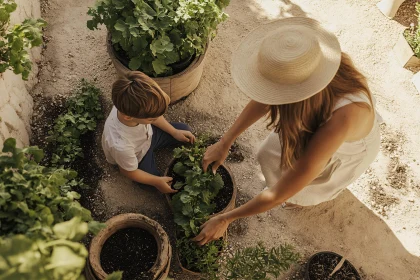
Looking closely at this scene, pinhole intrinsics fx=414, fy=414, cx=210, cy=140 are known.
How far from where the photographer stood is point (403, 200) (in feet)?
10.8

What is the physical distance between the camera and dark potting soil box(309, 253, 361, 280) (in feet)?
9.03

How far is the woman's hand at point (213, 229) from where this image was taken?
7.98 feet

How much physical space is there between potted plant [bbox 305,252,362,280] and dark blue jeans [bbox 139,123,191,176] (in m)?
1.26

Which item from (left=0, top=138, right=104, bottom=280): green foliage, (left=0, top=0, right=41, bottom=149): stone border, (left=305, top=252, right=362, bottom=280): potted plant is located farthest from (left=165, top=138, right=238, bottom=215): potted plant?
(left=0, top=0, right=41, bottom=149): stone border

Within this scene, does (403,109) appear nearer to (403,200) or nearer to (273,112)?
(403,200)

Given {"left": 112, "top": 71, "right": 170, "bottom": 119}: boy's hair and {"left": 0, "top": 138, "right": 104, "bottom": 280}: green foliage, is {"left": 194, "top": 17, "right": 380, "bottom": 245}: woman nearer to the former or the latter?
{"left": 112, "top": 71, "right": 170, "bottom": 119}: boy's hair

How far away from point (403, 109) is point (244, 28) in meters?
1.68

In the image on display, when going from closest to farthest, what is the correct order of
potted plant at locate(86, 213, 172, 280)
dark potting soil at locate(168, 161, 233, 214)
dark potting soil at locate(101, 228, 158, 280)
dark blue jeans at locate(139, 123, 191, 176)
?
potted plant at locate(86, 213, 172, 280) → dark potting soil at locate(101, 228, 158, 280) → dark potting soil at locate(168, 161, 233, 214) → dark blue jeans at locate(139, 123, 191, 176)

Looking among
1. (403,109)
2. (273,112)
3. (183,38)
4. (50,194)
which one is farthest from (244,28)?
(50,194)

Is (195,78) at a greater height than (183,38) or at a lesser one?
lesser

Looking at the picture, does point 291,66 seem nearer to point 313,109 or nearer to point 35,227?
point 313,109

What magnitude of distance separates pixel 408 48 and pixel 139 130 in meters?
2.68

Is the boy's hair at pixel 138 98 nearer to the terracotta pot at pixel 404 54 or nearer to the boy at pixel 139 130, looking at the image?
the boy at pixel 139 130

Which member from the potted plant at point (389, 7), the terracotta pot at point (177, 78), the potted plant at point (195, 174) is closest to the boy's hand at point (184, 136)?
the potted plant at point (195, 174)
